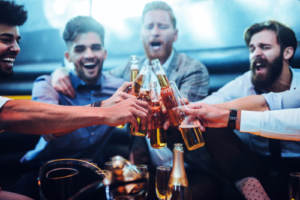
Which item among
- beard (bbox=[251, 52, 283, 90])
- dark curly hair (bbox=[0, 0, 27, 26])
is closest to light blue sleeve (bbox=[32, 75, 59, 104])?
dark curly hair (bbox=[0, 0, 27, 26])

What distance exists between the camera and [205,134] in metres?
1.32

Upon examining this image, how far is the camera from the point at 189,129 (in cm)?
107

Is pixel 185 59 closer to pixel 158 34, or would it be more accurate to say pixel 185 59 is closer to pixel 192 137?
pixel 158 34

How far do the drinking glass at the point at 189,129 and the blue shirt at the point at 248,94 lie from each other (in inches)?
17.3

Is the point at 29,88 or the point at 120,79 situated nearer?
the point at 120,79

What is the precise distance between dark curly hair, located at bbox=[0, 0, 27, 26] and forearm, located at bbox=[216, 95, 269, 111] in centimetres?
137

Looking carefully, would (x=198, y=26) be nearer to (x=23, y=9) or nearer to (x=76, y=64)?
(x=76, y=64)

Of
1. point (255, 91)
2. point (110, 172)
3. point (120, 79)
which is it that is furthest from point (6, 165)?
point (255, 91)

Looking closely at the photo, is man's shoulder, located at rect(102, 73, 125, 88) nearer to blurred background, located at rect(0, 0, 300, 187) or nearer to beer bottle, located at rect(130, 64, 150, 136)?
blurred background, located at rect(0, 0, 300, 187)

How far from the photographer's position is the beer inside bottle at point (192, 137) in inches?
40.9

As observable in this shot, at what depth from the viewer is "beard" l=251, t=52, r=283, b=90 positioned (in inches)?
55.3

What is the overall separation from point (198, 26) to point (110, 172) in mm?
1312

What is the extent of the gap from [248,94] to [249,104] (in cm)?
14

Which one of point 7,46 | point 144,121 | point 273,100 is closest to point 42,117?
point 144,121
